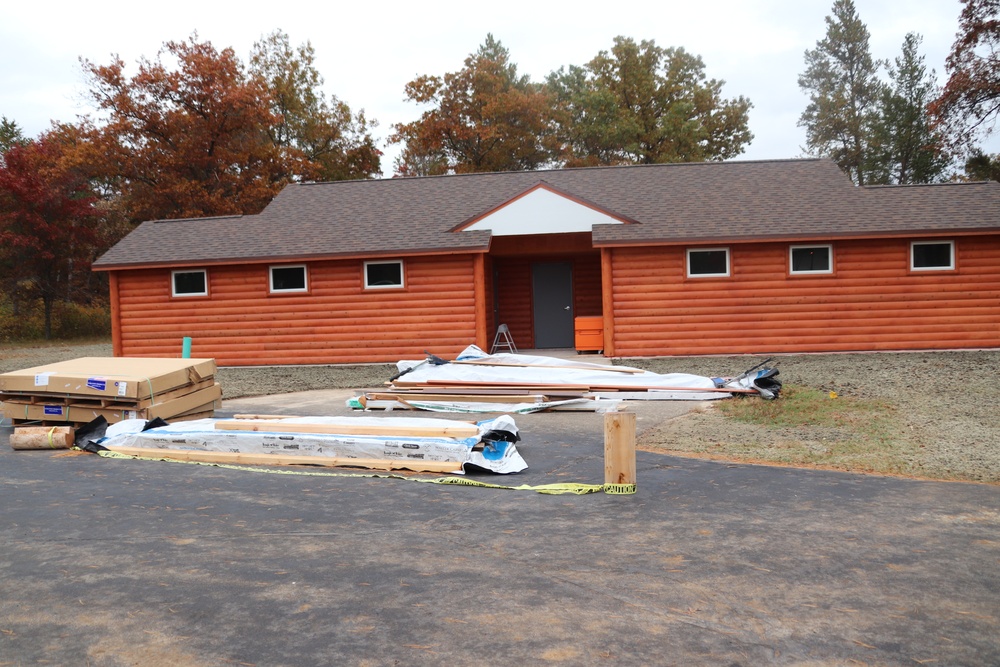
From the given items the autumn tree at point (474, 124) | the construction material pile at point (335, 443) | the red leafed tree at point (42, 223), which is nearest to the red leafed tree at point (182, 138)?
the red leafed tree at point (42, 223)

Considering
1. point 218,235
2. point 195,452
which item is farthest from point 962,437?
point 218,235

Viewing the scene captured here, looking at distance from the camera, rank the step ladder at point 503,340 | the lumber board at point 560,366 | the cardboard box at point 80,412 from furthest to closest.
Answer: the step ladder at point 503,340 < the lumber board at point 560,366 < the cardboard box at point 80,412

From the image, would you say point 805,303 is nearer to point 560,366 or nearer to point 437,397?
point 560,366

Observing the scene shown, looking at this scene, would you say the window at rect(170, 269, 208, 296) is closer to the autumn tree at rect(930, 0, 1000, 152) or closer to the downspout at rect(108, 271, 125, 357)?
the downspout at rect(108, 271, 125, 357)

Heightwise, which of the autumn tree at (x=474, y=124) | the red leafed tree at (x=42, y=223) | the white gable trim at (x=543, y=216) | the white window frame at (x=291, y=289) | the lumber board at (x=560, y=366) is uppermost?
the autumn tree at (x=474, y=124)

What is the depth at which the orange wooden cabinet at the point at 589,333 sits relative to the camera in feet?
60.2

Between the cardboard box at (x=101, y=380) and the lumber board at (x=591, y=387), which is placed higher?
the cardboard box at (x=101, y=380)

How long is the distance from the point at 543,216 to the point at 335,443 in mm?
11315

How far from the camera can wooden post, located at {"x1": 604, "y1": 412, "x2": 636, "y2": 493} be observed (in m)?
6.34

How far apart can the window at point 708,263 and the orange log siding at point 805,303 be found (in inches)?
5.9

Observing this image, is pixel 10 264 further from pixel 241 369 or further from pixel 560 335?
pixel 560 335

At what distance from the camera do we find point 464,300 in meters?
18.0

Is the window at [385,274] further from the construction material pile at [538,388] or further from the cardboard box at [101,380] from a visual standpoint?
the cardboard box at [101,380]

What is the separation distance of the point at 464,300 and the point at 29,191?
20334 mm
